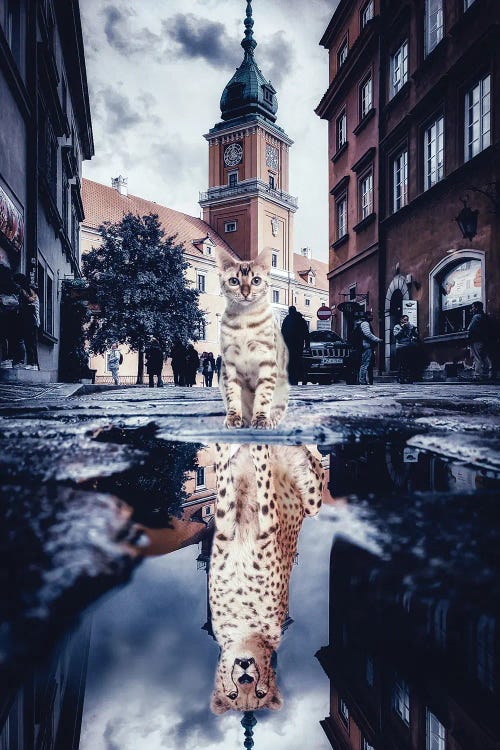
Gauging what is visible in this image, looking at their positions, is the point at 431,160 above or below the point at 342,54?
below

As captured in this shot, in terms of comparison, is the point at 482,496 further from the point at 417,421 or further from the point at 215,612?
the point at 417,421

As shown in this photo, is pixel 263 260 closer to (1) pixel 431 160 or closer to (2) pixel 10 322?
(2) pixel 10 322

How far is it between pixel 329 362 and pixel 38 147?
9881mm

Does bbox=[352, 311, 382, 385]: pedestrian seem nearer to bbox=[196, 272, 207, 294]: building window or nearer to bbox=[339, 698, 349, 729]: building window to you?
bbox=[339, 698, 349, 729]: building window

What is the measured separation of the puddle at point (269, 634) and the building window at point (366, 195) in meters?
18.4

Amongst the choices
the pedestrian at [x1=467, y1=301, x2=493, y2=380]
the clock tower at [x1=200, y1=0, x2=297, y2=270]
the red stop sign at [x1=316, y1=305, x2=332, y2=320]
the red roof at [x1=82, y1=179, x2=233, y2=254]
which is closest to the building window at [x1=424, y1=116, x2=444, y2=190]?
the pedestrian at [x1=467, y1=301, x2=493, y2=380]

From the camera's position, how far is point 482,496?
1462 millimetres

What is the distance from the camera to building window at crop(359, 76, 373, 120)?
59.9 ft

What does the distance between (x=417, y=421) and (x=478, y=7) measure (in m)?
12.7

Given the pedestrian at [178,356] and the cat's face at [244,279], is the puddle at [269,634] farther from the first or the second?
the pedestrian at [178,356]

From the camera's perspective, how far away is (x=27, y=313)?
9.65 meters

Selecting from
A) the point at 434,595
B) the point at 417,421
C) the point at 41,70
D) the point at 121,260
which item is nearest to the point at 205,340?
the point at 121,260

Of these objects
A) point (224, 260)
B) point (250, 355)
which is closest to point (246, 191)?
point (224, 260)

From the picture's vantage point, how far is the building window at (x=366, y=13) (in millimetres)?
18156
